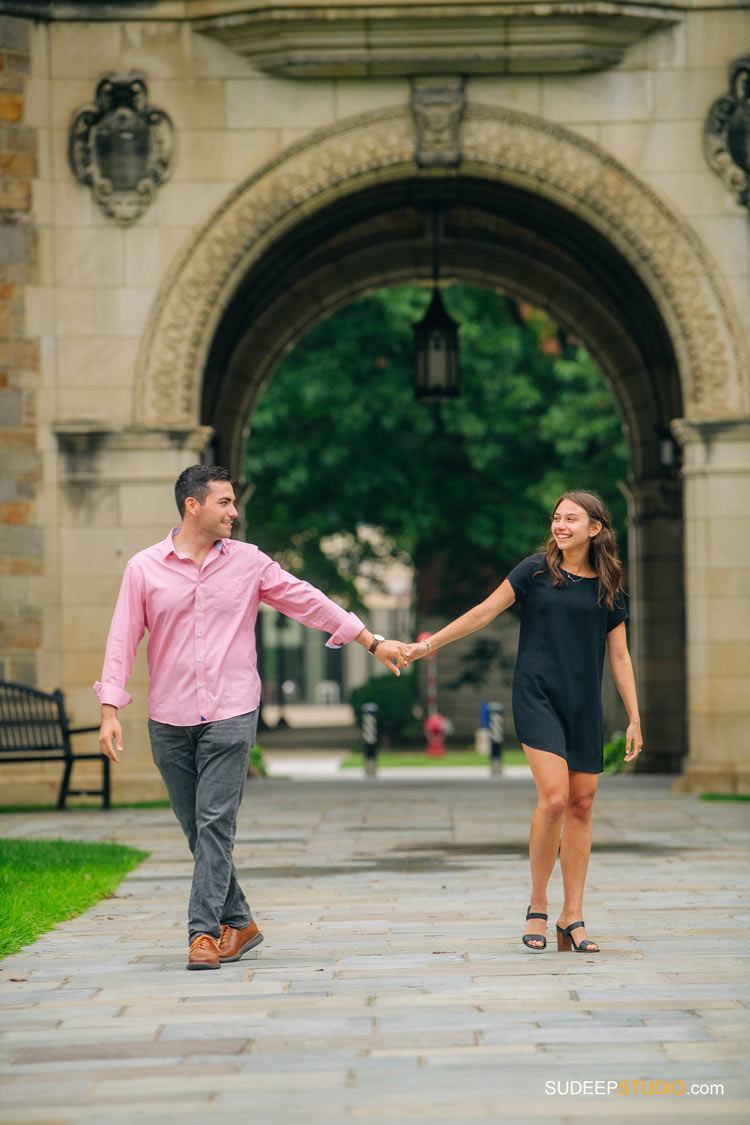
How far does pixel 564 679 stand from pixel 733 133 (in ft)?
25.1

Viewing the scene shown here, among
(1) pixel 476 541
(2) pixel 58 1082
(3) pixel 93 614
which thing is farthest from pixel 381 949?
(1) pixel 476 541

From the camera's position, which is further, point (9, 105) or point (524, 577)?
point (9, 105)

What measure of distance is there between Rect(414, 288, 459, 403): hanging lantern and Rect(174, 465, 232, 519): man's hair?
329 inches

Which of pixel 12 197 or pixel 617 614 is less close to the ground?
pixel 12 197

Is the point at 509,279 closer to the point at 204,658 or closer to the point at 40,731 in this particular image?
the point at 40,731

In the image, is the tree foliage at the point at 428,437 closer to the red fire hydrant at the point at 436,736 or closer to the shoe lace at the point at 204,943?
the red fire hydrant at the point at 436,736

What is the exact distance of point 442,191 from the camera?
14.9m

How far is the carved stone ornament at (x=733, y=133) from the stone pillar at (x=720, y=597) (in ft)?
6.06

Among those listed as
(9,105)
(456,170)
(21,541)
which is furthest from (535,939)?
(9,105)

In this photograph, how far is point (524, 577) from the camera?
6.29 m

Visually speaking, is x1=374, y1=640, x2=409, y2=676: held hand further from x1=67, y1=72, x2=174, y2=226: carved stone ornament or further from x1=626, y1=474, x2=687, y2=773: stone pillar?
x1=626, y1=474, x2=687, y2=773: stone pillar

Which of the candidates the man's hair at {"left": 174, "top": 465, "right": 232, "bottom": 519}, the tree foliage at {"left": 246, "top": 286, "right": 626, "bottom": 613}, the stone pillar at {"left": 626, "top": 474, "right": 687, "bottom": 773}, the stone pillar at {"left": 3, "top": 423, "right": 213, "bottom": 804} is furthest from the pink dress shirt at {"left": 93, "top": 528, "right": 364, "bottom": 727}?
the tree foliage at {"left": 246, "top": 286, "right": 626, "bottom": 613}

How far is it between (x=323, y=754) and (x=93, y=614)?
19.8 m

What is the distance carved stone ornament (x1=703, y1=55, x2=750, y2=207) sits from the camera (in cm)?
1256
